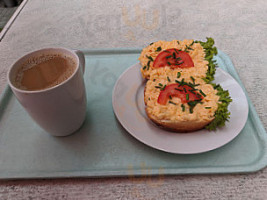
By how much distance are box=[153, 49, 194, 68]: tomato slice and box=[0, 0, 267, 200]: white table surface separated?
38cm

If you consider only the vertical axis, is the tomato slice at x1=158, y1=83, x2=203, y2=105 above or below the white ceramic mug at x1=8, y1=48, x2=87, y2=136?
below

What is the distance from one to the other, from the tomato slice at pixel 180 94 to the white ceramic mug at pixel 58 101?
13.4 inches

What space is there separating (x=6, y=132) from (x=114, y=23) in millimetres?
1286

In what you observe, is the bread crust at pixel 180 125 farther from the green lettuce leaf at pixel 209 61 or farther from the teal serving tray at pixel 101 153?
the green lettuce leaf at pixel 209 61

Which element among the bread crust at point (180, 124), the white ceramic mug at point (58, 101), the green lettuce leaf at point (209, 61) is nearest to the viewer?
the white ceramic mug at point (58, 101)

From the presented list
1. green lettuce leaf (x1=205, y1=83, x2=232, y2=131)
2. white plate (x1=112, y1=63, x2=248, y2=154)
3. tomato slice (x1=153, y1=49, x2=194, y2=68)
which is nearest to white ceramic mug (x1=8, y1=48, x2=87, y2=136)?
white plate (x1=112, y1=63, x2=248, y2=154)

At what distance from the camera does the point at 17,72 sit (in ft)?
2.72

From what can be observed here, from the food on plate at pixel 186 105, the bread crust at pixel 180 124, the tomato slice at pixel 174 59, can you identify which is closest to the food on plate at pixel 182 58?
the tomato slice at pixel 174 59

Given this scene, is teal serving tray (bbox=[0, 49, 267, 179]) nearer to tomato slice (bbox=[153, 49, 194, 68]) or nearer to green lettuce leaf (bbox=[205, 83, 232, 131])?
A: green lettuce leaf (bbox=[205, 83, 232, 131])

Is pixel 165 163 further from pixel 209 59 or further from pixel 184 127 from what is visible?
pixel 209 59

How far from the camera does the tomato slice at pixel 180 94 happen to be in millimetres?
897

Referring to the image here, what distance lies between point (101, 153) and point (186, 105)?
401mm

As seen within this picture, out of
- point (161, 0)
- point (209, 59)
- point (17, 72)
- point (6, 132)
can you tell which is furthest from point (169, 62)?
point (161, 0)

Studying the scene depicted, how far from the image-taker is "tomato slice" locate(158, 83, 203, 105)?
897 mm
